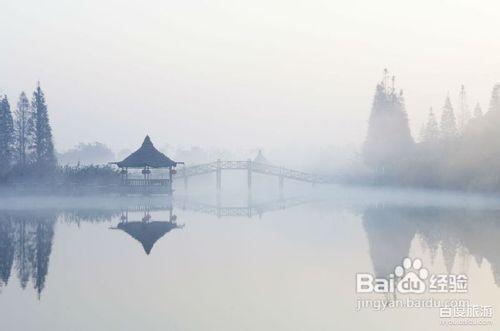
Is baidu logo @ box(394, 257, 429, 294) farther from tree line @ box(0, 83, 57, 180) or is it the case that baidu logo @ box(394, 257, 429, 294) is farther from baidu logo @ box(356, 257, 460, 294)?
tree line @ box(0, 83, 57, 180)

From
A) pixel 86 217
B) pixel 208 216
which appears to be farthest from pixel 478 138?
pixel 86 217

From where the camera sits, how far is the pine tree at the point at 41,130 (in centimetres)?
6656

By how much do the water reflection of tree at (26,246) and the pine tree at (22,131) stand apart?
34.1 metres

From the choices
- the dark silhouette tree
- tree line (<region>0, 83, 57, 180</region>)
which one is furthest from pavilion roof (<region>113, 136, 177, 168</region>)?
the dark silhouette tree

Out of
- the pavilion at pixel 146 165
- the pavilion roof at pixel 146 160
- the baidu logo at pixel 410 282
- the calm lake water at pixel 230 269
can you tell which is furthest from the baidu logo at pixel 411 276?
the pavilion at pixel 146 165

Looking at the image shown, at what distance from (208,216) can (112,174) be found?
2503cm

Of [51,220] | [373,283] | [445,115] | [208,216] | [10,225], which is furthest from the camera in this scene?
[445,115]

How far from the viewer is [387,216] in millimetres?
33531

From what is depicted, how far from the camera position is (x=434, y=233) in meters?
25.3

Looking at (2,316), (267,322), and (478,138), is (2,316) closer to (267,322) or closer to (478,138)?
(267,322)

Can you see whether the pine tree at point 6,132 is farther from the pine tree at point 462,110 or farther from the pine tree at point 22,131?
the pine tree at point 462,110

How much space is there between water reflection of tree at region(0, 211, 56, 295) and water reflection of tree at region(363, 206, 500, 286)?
895 centimetres

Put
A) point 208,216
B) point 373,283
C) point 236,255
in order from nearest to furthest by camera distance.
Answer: point 373,283 → point 236,255 → point 208,216

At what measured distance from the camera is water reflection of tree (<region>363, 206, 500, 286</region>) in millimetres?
19297
